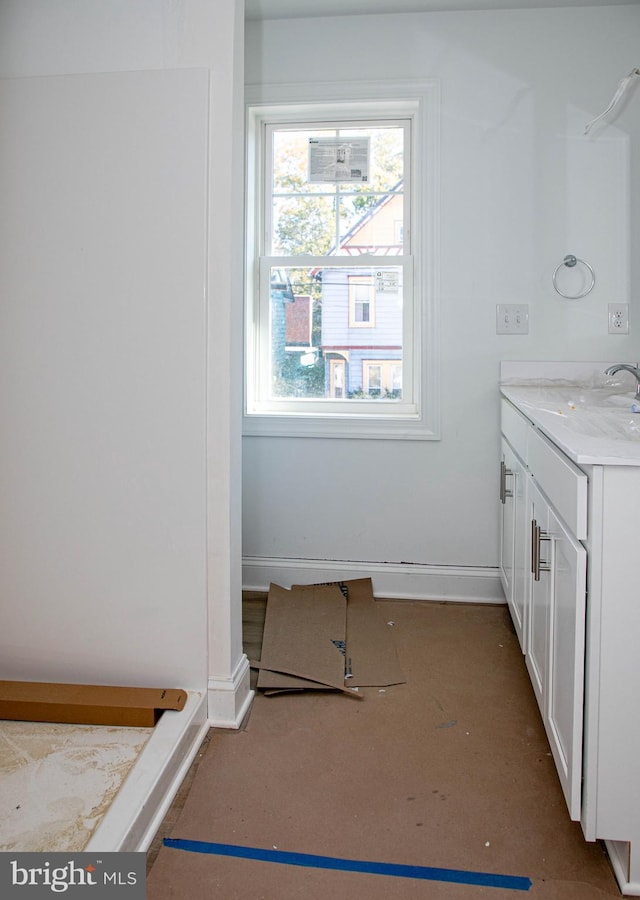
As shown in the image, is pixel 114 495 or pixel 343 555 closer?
pixel 114 495

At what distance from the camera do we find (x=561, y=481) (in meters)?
1.55

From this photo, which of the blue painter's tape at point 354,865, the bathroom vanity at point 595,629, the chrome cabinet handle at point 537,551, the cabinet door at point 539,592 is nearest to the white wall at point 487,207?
the cabinet door at point 539,592

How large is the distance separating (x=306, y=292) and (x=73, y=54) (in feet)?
4.51

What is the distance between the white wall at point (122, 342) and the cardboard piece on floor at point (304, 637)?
0.28 metres

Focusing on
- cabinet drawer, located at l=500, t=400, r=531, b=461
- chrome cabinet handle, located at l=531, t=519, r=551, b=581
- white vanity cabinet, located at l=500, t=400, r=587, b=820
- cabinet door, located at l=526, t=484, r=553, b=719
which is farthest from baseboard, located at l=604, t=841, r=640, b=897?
cabinet drawer, located at l=500, t=400, r=531, b=461

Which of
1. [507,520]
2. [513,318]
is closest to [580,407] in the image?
[507,520]

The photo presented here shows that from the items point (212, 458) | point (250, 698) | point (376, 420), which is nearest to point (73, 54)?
point (212, 458)

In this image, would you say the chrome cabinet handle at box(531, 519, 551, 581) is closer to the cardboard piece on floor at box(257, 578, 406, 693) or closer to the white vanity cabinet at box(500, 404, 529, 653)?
the white vanity cabinet at box(500, 404, 529, 653)

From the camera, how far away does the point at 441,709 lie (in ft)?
6.95

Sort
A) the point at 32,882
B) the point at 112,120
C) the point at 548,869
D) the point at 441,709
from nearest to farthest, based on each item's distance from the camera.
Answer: the point at 32,882 → the point at 548,869 → the point at 112,120 → the point at 441,709

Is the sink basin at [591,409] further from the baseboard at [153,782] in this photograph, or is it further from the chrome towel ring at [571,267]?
the baseboard at [153,782]

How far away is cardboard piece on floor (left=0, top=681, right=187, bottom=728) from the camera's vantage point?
1.84 meters

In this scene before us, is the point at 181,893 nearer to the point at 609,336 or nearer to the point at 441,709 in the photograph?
the point at 441,709

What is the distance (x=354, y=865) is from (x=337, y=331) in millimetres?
2115
